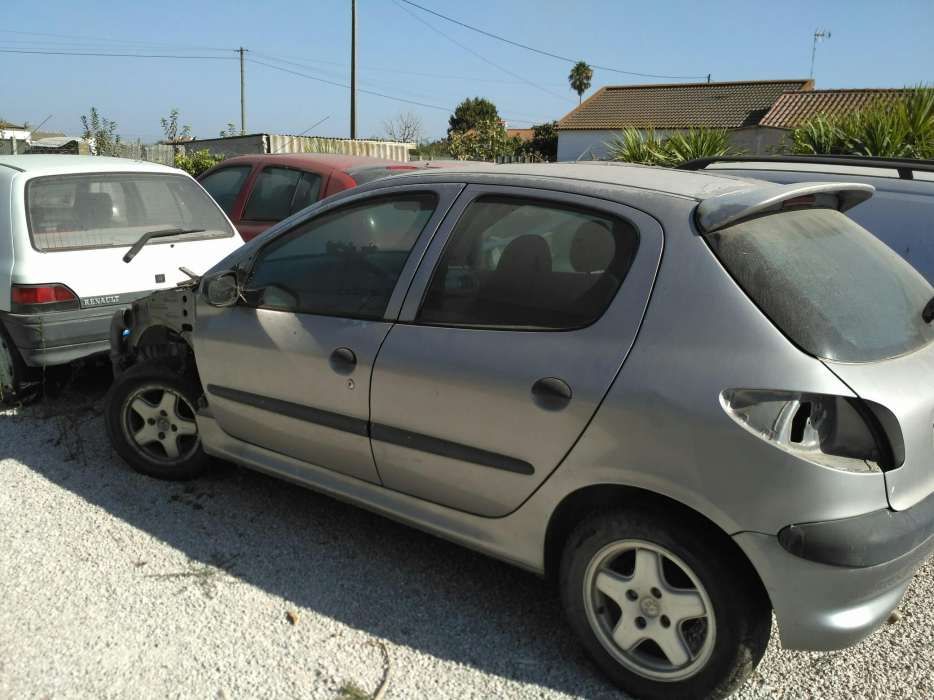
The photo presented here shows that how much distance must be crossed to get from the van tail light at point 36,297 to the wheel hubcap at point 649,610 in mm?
3891

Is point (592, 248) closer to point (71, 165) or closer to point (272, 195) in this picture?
Result: point (71, 165)

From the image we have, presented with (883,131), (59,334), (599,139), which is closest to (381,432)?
(59,334)

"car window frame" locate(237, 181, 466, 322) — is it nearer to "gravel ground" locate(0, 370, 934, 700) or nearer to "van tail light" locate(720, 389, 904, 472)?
"gravel ground" locate(0, 370, 934, 700)

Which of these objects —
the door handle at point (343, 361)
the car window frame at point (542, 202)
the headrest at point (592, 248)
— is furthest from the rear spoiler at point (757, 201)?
the door handle at point (343, 361)

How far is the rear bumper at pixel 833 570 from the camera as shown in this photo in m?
2.23

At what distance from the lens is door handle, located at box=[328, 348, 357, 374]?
3.19m

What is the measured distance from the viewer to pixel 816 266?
2.58 meters

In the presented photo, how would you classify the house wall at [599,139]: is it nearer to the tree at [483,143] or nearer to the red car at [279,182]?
the tree at [483,143]

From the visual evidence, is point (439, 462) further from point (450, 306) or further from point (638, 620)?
point (638, 620)

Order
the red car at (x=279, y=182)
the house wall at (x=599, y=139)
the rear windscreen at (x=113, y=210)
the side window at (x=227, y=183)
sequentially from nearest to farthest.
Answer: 1. the rear windscreen at (x=113, y=210)
2. the red car at (x=279, y=182)
3. the side window at (x=227, y=183)
4. the house wall at (x=599, y=139)

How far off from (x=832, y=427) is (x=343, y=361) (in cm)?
181

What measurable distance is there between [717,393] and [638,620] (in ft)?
2.70

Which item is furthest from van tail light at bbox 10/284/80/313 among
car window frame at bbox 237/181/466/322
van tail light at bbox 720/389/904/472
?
van tail light at bbox 720/389/904/472

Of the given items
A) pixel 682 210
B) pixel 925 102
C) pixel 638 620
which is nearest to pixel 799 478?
pixel 638 620
